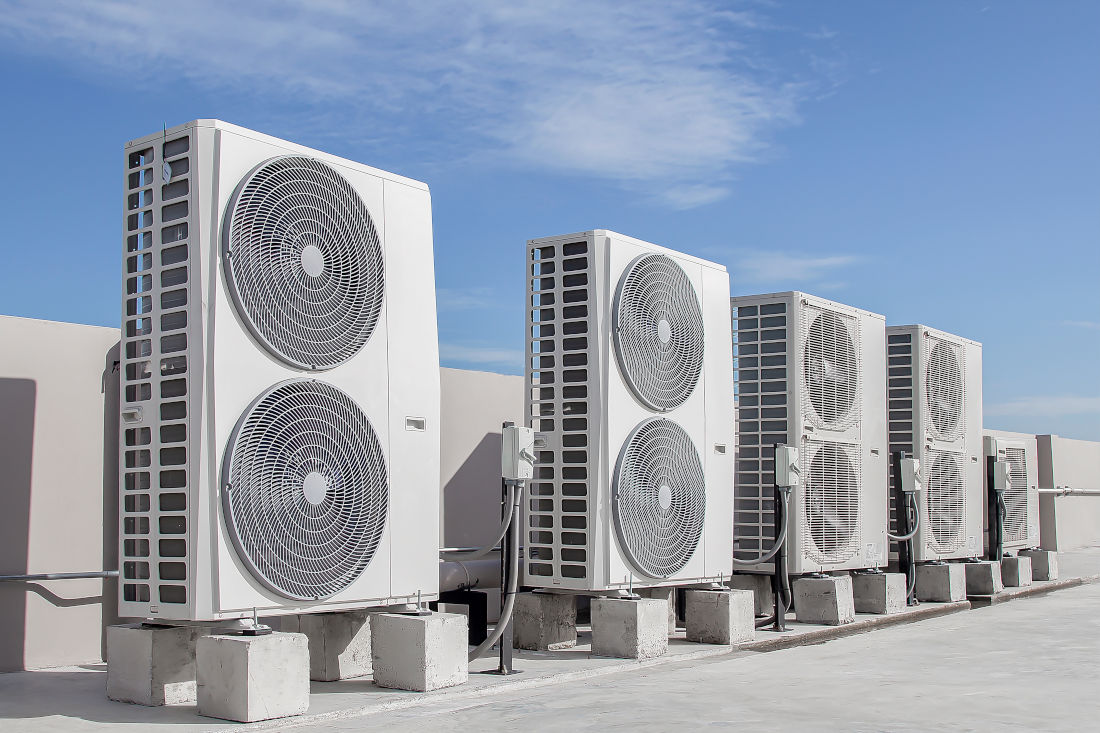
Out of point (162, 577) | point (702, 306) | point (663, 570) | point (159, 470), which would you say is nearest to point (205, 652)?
point (162, 577)

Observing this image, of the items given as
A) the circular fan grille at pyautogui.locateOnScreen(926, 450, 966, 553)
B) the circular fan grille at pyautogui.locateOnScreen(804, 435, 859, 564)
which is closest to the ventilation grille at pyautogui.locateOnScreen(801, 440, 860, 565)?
the circular fan grille at pyautogui.locateOnScreen(804, 435, 859, 564)

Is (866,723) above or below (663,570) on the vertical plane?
below

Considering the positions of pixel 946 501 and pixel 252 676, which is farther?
pixel 946 501

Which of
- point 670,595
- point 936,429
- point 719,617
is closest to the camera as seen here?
point 719,617

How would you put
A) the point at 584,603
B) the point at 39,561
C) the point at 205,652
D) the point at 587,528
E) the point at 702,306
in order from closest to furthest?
1. the point at 205,652
2. the point at 39,561
3. the point at 587,528
4. the point at 702,306
5. the point at 584,603

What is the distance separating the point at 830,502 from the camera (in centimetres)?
1193

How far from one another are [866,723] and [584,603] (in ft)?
18.0

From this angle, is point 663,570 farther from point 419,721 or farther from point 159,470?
point 159,470

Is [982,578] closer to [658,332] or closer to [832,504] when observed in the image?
[832,504]

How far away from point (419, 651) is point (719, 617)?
11.4 ft

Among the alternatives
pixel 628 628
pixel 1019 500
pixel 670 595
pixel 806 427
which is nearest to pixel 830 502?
pixel 806 427

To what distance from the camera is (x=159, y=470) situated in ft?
21.0

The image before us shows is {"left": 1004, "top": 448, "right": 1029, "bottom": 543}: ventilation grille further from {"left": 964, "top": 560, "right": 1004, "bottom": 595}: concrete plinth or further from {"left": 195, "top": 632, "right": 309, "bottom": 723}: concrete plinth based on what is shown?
{"left": 195, "top": 632, "right": 309, "bottom": 723}: concrete plinth

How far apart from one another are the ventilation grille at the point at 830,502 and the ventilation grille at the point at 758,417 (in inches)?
15.1
